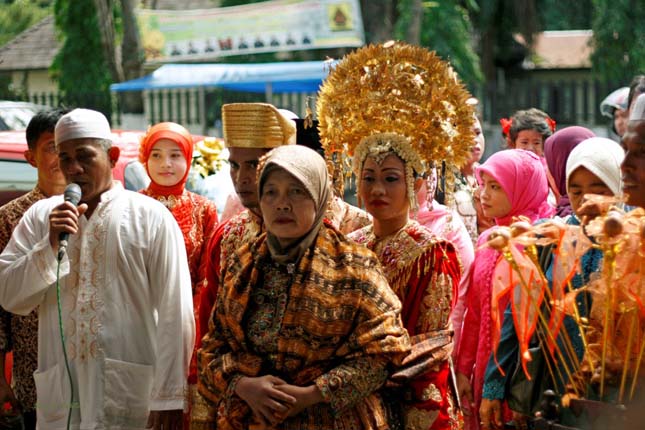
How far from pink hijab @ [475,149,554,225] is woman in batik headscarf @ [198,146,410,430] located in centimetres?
179

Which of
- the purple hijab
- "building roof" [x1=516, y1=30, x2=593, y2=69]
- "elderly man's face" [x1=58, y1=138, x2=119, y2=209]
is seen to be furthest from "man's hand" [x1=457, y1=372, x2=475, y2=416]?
"building roof" [x1=516, y1=30, x2=593, y2=69]

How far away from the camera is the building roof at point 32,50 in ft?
144

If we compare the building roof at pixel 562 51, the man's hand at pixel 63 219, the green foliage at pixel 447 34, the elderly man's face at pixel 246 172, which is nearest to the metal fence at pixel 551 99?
the green foliage at pixel 447 34

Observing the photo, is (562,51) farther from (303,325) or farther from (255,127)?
(303,325)

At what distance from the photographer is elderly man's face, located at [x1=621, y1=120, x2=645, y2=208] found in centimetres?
352

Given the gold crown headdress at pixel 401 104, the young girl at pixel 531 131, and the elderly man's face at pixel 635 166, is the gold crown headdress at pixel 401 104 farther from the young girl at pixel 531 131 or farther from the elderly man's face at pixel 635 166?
the young girl at pixel 531 131

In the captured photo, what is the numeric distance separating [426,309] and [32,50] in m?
42.5

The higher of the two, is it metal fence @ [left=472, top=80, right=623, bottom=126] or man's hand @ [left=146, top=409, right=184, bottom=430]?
metal fence @ [left=472, top=80, right=623, bottom=126]

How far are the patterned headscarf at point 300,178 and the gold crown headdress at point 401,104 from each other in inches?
25.5

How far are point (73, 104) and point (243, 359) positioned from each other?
20830 mm

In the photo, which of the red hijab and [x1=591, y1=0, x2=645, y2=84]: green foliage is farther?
[x1=591, y1=0, x2=645, y2=84]: green foliage

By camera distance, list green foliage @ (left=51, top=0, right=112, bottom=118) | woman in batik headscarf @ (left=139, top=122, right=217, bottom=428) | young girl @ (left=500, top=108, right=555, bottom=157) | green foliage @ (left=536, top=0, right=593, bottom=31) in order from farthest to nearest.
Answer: green foliage @ (left=536, top=0, right=593, bottom=31), green foliage @ (left=51, top=0, right=112, bottom=118), young girl @ (left=500, top=108, right=555, bottom=157), woman in batik headscarf @ (left=139, top=122, right=217, bottom=428)

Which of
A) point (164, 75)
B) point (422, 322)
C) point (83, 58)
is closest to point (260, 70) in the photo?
point (164, 75)

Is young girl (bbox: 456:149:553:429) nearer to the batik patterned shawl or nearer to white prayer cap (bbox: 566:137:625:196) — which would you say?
white prayer cap (bbox: 566:137:625:196)
